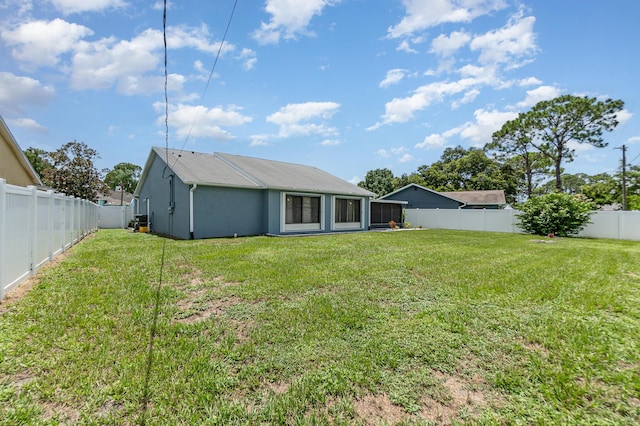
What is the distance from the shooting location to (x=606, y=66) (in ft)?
39.0

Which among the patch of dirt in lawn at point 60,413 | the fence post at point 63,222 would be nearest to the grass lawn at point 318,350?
the patch of dirt in lawn at point 60,413

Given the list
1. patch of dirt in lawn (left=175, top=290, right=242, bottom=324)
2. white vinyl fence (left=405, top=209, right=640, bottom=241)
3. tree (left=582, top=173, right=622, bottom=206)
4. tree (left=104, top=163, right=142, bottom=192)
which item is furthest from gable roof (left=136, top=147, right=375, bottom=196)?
tree (left=104, top=163, right=142, bottom=192)

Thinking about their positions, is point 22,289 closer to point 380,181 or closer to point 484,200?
point 484,200

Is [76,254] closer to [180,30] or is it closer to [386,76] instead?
[180,30]

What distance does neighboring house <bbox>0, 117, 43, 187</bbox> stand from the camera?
1149 centimetres

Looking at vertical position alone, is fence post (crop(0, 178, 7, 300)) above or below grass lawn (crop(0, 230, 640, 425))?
above

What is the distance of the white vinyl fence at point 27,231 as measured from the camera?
160 inches

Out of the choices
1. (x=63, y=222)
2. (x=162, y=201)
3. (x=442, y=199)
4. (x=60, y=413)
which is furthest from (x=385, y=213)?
(x=60, y=413)

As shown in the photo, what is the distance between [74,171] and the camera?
23.5 metres

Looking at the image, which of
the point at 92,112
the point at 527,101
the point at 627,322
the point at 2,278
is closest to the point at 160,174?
the point at 92,112

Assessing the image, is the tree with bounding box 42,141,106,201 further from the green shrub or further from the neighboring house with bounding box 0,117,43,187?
the green shrub

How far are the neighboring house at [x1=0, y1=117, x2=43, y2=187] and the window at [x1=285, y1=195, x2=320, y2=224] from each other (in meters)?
10.7

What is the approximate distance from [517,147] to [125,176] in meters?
57.4

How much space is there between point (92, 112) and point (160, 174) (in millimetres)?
3715
